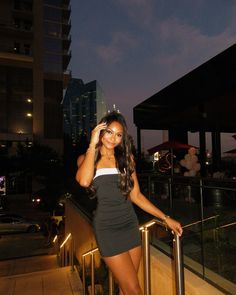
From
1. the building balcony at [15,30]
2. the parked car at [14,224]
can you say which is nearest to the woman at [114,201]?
the parked car at [14,224]

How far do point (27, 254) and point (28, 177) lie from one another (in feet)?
64.9

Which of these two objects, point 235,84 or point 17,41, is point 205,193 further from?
point 17,41

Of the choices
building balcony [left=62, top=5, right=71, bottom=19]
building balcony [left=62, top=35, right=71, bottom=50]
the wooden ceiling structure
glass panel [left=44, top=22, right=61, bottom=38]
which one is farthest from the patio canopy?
building balcony [left=62, top=5, right=71, bottom=19]

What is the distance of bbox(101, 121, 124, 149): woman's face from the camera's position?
8.44ft

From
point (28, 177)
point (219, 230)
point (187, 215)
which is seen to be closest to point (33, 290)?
point (187, 215)

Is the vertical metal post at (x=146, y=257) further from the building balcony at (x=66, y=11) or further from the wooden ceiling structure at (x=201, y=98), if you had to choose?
the building balcony at (x=66, y=11)

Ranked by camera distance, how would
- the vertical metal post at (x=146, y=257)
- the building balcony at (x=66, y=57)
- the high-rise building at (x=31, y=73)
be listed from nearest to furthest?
the vertical metal post at (x=146, y=257), the high-rise building at (x=31, y=73), the building balcony at (x=66, y=57)

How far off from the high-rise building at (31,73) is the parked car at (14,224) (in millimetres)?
16094

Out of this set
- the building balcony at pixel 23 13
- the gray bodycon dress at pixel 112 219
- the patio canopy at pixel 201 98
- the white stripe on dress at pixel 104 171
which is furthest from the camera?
the building balcony at pixel 23 13

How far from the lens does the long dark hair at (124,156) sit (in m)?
2.49

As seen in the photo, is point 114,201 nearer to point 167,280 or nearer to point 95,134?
point 95,134

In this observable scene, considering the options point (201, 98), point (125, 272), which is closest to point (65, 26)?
point (201, 98)

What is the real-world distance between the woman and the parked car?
748 inches

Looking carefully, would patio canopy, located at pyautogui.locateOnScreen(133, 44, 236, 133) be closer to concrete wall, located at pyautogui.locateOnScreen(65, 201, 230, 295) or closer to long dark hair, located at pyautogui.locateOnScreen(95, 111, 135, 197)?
concrete wall, located at pyautogui.locateOnScreen(65, 201, 230, 295)
